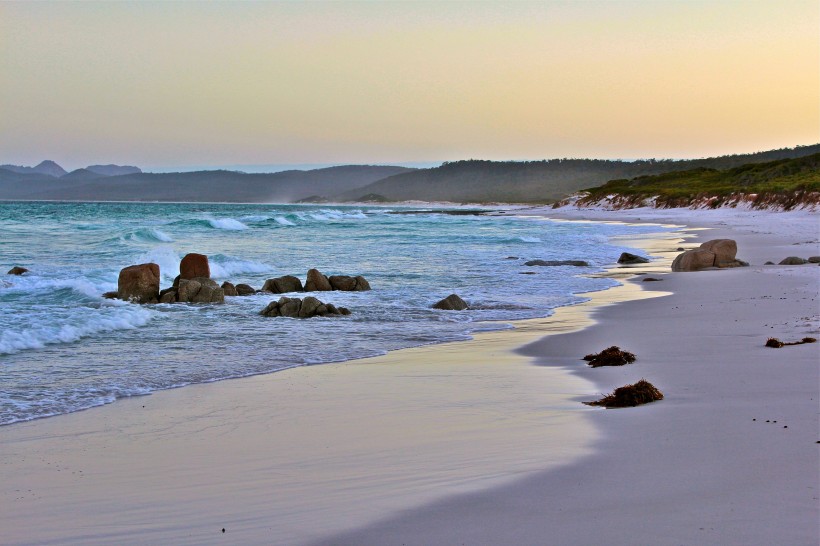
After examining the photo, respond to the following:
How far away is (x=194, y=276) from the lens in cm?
1773

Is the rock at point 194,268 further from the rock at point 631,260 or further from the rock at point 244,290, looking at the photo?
the rock at point 631,260

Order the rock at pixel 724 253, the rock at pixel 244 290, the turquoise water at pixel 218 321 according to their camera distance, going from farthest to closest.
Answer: the rock at pixel 724 253 → the rock at pixel 244 290 → the turquoise water at pixel 218 321

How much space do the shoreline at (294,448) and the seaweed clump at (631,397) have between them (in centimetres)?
23

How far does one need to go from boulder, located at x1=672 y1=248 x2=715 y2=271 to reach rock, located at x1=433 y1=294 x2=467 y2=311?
904cm

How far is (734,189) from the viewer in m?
63.3

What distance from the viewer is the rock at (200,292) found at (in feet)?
52.3

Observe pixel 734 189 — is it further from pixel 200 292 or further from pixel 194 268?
pixel 200 292

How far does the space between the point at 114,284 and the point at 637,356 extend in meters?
13.4

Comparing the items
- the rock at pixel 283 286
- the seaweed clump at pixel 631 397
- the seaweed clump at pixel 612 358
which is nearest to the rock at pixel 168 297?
the rock at pixel 283 286

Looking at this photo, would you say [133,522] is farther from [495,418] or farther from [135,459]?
[495,418]

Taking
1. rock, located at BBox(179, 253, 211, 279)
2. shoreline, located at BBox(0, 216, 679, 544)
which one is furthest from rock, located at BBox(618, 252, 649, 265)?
shoreline, located at BBox(0, 216, 679, 544)

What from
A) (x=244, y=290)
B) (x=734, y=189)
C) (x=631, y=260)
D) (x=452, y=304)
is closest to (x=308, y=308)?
(x=452, y=304)

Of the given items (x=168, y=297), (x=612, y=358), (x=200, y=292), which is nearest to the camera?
(x=612, y=358)

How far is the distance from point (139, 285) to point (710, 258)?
14600mm
